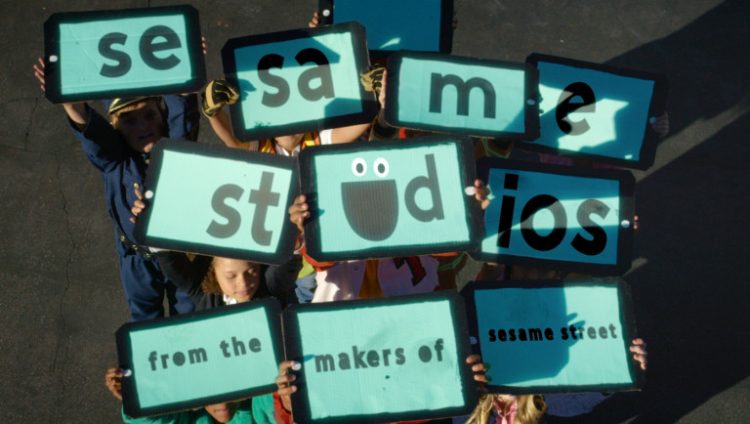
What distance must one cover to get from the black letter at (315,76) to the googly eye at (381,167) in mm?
542

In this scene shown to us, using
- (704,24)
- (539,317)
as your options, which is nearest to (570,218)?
(539,317)

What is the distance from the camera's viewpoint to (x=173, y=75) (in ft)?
11.4

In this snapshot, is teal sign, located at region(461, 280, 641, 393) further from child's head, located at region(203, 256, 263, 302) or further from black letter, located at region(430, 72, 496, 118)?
child's head, located at region(203, 256, 263, 302)

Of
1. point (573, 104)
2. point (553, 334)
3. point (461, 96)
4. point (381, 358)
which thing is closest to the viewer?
point (381, 358)

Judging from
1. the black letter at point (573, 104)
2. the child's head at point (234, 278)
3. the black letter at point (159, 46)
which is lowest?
the child's head at point (234, 278)

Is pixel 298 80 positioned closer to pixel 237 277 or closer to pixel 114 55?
pixel 114 55

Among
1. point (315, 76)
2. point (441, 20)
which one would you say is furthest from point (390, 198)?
point (441, 20)

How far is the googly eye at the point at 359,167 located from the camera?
3252 millimetres

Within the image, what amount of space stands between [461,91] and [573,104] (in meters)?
0.75

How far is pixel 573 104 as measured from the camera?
3805mm

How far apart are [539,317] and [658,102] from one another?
151 centimetres

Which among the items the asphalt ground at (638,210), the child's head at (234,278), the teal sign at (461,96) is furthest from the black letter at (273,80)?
the asphalt ground at (638,210)

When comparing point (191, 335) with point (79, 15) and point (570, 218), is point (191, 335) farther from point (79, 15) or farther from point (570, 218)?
point (570, 218)

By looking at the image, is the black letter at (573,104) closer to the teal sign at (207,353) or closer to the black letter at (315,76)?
the black letter at (315,76)
